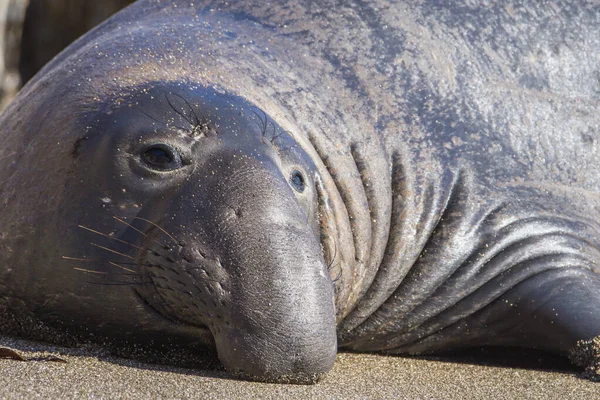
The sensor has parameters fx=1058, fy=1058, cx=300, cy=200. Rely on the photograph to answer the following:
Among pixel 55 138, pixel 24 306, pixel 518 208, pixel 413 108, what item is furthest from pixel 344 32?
pixel 24 306

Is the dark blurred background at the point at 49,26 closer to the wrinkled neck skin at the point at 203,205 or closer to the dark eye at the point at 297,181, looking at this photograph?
the wrinkled neck skin at the point at 203,205

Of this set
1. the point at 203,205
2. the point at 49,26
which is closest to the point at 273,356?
the point at 203,205

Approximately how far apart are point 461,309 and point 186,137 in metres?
1.64

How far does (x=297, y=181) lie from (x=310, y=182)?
11 cm

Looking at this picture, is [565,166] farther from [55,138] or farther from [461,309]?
[55,138]

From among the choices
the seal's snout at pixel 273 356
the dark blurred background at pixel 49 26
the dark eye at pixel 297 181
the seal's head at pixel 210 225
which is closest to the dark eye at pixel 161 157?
the seal's head at pixel 210 225

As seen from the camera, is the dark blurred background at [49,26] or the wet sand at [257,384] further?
the dark blurred background at [49,26]

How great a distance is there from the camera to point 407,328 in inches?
188

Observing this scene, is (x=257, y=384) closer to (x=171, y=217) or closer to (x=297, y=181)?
(x=171, y=217)

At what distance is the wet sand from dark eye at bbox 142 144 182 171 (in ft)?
2.36

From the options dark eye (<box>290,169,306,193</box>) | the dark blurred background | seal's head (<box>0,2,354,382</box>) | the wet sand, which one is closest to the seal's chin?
seal's head (<box>0,2,354,382</box>)

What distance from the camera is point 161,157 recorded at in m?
3.82

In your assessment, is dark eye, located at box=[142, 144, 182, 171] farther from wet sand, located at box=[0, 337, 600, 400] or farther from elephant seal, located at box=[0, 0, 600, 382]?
wet sand, located at box=[0, 337, 600, 400]

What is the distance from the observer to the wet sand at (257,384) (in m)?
3.33
